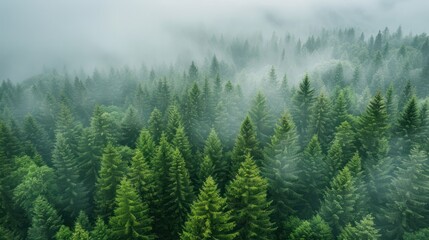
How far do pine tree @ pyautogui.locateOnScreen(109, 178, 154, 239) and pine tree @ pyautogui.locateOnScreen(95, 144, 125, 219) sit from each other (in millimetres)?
6301

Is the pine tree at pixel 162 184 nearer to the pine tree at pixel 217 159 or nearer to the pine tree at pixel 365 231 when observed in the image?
the pine tree at pixel 217 159

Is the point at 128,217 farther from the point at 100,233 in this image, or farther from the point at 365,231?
the point at 365,231

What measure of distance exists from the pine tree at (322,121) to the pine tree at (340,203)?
15.3 m

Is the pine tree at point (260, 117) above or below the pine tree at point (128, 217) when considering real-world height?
above

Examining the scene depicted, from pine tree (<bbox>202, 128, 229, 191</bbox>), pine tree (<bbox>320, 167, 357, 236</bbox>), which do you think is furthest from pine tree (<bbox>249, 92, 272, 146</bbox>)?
pine tree (<bbox>320, 167, 357, 236</bbox>)

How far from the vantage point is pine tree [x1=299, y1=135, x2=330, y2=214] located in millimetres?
44219

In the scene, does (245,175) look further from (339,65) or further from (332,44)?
(332,44)

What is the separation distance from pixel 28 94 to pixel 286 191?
307 ft

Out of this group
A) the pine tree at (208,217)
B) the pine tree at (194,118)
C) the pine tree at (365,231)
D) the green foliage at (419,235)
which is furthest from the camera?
the pine tree at (194,118)

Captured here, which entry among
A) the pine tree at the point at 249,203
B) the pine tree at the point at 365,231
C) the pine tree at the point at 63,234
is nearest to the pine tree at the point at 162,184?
the pine tree at the point at 249,203

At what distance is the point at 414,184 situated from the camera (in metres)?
36.2

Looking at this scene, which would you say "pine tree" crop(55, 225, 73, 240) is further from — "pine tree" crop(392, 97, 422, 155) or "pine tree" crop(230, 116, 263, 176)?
"pine tree" crop(392, 97, 422, 155)

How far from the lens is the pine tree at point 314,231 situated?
3578 centimetres

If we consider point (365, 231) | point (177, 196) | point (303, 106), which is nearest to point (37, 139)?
point (177, 196)
